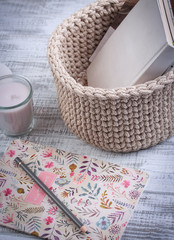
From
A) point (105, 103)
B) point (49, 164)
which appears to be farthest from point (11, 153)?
point (105, 103)

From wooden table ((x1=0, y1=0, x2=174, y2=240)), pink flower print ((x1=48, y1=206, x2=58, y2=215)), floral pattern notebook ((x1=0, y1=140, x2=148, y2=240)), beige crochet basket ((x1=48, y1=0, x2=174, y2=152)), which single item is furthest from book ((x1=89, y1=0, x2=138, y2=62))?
pink flower print ((x1=48, y1=206, x2=58, y2=215))

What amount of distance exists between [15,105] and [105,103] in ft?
0.63

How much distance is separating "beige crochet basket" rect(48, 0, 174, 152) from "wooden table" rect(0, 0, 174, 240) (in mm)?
26

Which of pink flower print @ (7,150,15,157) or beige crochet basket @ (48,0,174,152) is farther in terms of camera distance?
pink flower print @ (7,150,15,157)

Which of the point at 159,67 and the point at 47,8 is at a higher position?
the point at 159,67

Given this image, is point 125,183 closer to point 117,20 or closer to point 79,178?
point 79,178

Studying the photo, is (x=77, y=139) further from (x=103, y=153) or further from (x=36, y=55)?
(x=36, y=55)

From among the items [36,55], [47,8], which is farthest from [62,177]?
[47,8]

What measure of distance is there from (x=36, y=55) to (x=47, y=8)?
199 millimetres

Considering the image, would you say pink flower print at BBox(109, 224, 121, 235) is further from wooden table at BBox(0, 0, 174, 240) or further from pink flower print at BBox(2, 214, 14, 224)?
pink flower print at BBox(2, 214, 14, 224)

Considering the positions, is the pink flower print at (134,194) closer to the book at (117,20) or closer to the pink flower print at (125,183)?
the pink flower print at (125,183)

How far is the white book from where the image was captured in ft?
2.39

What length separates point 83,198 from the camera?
0.73m

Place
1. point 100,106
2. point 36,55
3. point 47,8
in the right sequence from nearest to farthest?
point 100,106 < point 36,55 < point 47,8
